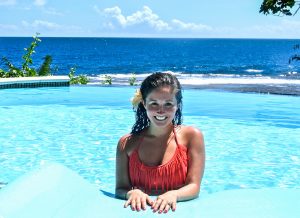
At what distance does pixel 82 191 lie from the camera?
3.05 m

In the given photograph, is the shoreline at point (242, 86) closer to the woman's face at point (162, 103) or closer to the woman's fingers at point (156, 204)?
the woman's face at point (162, 103)

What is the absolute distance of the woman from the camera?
2967 mm

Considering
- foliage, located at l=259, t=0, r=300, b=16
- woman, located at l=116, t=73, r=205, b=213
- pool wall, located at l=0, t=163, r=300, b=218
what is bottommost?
pool wall, located at l=0, t=163, r=300, b=218


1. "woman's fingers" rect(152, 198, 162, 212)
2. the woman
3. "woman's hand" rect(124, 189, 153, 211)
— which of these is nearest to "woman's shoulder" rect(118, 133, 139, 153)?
the woman

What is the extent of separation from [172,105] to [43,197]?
0.88 meters

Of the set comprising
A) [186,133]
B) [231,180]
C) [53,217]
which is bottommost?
[231,180]

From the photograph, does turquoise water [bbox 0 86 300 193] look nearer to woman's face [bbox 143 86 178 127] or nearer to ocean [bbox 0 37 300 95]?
woman's face [bbox 143 86 178 127]

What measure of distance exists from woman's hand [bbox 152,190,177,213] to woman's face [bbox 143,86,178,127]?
17.6 inches

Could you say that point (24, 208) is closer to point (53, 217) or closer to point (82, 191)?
point (53, 217)

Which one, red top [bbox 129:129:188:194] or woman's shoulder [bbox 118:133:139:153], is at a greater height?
woman's shoulder [bbox 118:133:139:153]

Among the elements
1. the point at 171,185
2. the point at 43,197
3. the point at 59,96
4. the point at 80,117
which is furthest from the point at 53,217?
the point at 59,96

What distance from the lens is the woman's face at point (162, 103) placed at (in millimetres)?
2955

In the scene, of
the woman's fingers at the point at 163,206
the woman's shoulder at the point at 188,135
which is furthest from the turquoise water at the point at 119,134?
the woman's fingers at the point at 163,206

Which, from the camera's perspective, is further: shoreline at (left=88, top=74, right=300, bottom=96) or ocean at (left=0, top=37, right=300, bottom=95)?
ocean at (left=0, top=37, right=300, bottom=95)
